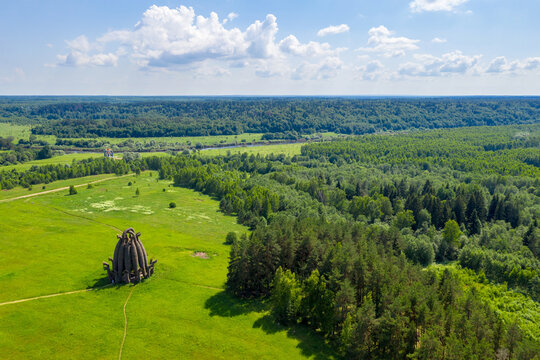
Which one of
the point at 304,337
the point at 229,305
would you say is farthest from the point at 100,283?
the point at 304,337

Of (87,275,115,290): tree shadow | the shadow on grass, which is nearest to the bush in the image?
the shadow on grass

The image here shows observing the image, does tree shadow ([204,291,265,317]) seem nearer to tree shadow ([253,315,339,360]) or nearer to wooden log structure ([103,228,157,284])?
tree shadow ([253,315,339,360])

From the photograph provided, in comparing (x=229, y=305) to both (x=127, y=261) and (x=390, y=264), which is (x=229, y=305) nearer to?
(x=127, y=261)

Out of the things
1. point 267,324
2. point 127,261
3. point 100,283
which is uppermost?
point 127,261

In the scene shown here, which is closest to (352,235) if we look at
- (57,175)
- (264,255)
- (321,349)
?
(264,255)

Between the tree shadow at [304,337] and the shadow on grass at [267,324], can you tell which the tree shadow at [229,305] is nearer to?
the shadow on grass at [267,324]
